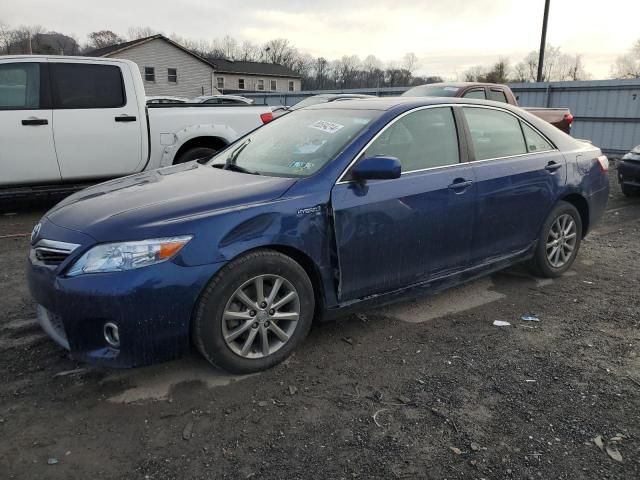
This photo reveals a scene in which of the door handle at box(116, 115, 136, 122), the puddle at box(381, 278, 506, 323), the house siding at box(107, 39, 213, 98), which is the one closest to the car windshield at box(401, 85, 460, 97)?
the door handle at box(116, 115, 136, 122)

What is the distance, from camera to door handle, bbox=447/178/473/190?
12.5 feet

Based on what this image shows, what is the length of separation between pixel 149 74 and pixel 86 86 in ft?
121

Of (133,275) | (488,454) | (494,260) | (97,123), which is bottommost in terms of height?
(488,454)

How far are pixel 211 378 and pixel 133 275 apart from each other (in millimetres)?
843

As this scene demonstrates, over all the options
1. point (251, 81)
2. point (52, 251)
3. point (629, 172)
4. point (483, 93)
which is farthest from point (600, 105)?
point (251, 81)

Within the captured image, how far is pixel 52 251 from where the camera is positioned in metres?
Answer: 2.90

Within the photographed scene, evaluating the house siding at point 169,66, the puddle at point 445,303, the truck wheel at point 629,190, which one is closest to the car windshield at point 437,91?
the truck wheel at point 629,190

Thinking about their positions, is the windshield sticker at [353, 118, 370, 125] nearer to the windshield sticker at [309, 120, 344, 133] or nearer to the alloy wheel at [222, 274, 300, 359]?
the windshield sticker at [309, 120, 344, 133]

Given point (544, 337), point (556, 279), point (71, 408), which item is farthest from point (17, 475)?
point (556, 279)

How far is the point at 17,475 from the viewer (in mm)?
2316

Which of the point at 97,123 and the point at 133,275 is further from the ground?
the point at 97,123

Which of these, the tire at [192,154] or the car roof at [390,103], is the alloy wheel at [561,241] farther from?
the tire at [192,154]

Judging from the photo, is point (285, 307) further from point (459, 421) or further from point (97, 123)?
point (97, 123)

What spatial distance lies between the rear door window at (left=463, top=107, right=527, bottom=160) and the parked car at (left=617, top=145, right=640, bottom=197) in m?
5.90
